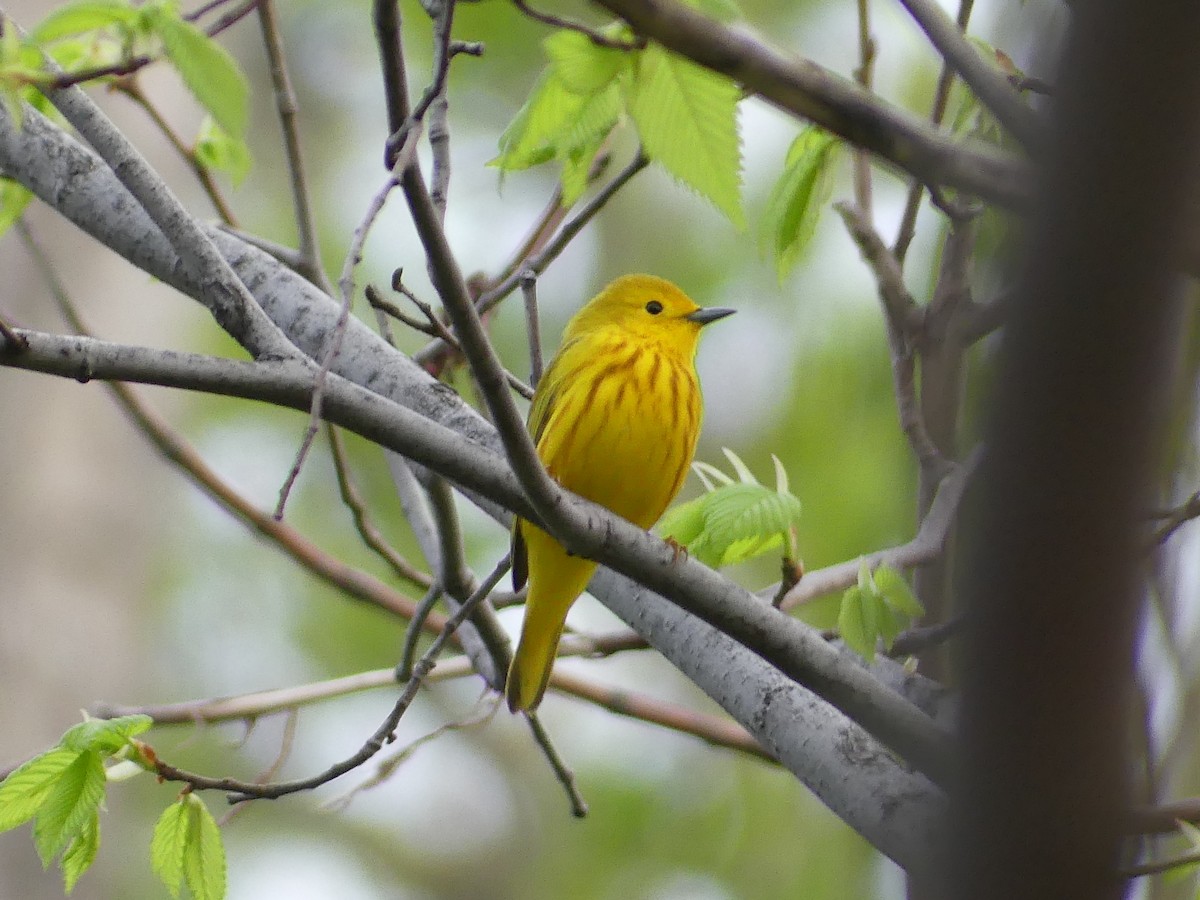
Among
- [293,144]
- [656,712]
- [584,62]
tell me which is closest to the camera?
[584,62]

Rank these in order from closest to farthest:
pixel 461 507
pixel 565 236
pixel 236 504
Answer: pixel 565 236
pixel 236 504
pixel 461 507

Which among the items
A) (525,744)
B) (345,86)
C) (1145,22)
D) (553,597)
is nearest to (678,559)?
(553,597)

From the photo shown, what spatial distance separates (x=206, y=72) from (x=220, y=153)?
1226mm

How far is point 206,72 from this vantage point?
2453mm

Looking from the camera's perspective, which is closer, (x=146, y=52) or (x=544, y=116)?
(x=544, y=116)

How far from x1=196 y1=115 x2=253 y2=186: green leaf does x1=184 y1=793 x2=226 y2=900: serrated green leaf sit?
1.73 metres

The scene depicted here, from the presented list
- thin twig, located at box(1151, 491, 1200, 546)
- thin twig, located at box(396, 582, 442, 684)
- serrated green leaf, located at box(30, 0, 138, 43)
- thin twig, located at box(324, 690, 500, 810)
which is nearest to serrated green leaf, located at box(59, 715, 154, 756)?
thin twig, located at box(396, 582, 442, 684)

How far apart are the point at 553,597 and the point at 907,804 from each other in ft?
4.80

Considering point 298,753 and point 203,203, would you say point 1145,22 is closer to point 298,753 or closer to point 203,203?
point 203,203

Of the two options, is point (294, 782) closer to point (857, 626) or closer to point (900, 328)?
point (857, 626)

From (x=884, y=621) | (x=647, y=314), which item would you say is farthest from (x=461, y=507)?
(x=884, y=621)

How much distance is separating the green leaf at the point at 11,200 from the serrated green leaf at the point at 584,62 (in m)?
2.02

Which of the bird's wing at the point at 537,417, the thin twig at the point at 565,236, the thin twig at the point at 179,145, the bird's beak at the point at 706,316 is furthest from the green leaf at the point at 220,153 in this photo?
the bird's beak at the point at 706,316

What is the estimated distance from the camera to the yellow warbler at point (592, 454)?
3514 millimetres
